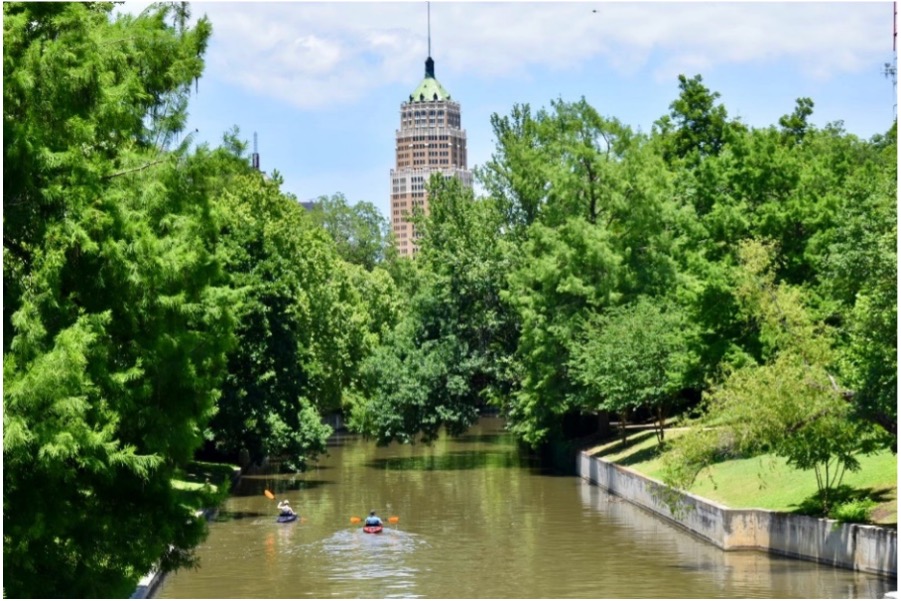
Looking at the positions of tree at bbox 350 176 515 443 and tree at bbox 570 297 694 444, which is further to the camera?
tree at bbox 350 176 515 443

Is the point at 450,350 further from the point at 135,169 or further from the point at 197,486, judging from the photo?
the point at 135,169

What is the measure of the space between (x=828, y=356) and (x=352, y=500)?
83.6ft

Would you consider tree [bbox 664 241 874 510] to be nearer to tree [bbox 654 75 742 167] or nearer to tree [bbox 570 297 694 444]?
tree [bbox 570 297 694 444]

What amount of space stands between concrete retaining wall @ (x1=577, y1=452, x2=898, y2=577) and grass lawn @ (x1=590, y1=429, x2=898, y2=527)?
61cm

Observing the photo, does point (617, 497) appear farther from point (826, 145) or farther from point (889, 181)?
point (826, 145)

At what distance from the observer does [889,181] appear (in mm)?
41656

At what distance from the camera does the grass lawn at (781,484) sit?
3853 centimetres

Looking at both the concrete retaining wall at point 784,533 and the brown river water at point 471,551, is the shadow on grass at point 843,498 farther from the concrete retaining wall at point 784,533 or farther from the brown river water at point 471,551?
the brown river water at point 471,551

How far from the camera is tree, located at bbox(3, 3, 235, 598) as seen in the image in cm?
2156

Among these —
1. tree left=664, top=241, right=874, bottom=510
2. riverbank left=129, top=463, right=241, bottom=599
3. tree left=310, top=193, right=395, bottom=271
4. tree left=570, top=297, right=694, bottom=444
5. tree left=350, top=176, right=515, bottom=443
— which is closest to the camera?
riverbank left=129, top=463, right=241, bottom=599

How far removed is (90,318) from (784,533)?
74.5ft

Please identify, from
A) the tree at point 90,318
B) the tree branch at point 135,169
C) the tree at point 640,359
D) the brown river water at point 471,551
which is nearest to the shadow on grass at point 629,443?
the brown river water at point 471,551

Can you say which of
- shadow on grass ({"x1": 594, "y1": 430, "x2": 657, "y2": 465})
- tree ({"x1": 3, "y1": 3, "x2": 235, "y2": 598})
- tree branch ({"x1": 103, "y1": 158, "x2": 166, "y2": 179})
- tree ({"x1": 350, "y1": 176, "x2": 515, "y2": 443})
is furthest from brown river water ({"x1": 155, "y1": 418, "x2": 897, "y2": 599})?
tree branch ({"x1": 103, "y1": 158, "x2": 166, "y2": 179})

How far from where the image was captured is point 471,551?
145ft
